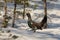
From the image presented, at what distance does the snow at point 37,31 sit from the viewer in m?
6.58

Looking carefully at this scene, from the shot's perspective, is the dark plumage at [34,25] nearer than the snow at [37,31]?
No

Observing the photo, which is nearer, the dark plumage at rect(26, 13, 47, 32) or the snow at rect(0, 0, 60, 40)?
the snow at rect(0, 0, 60, 40)

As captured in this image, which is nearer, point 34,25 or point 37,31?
point 37,31

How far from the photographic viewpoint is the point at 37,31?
7.65 m

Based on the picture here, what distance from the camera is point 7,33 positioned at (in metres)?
7.04

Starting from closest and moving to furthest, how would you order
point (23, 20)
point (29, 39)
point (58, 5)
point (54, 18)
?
point (29, 39) < point (23, 20) < point (54, 18) < point (58, 5)

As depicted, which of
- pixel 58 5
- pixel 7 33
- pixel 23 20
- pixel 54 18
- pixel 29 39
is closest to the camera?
pixel 29 39

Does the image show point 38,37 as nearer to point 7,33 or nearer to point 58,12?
point 7,33

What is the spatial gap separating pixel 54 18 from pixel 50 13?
80 centimetres

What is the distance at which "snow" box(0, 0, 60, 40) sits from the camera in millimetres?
6584

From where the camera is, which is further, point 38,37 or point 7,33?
point 7,33

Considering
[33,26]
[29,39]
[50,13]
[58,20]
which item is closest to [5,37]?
[29,39]

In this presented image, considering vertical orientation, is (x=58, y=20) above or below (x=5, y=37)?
below

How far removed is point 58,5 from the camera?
13.9 m
